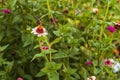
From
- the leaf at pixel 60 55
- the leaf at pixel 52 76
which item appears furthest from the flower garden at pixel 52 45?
the leaf at pixel 52 76

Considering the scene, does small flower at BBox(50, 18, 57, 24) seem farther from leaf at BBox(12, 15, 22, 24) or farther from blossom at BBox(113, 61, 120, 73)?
blossom at BBox(113, 61, 120, 73)

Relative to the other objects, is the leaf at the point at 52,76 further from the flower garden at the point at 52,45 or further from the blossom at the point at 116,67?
the blossom at the point at 116,67

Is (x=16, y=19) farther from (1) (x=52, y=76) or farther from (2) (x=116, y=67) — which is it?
(2) (x=116, y=67)

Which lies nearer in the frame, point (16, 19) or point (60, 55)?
point (60, 55)

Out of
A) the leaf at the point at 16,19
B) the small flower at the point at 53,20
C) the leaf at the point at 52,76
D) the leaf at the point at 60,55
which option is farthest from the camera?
the small flower at the point at 53,20

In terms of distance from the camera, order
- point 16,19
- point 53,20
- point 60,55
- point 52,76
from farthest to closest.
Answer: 1. point 53,20
2. point 16,19
3. point 60,55
4. point 52,76

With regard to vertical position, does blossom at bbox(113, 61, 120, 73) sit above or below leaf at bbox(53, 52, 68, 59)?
below

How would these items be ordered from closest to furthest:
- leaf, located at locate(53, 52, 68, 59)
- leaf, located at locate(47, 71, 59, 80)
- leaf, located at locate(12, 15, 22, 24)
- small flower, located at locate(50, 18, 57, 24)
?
leaf, located at locate(47, 71, 59, 80) < leaf, located at locate(53, 52, 68, 59) < leaf, located at locate(12, 15, 22, 24) < small flower, located at locate(50, 18, 57, 24)

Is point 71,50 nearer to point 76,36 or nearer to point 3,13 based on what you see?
point 76,36

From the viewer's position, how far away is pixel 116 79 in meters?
2.33

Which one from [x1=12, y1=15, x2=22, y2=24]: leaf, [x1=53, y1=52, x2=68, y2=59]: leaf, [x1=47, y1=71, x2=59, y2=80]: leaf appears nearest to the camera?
[x1=47, y1=71, x2=59, y2=80]: leaf

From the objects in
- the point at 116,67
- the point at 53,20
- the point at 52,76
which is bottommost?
the point at 116,67

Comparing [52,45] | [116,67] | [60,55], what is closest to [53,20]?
[52,45]

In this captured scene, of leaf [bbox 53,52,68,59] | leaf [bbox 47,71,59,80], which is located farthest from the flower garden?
leaf [bbox 47,71,59,80]
